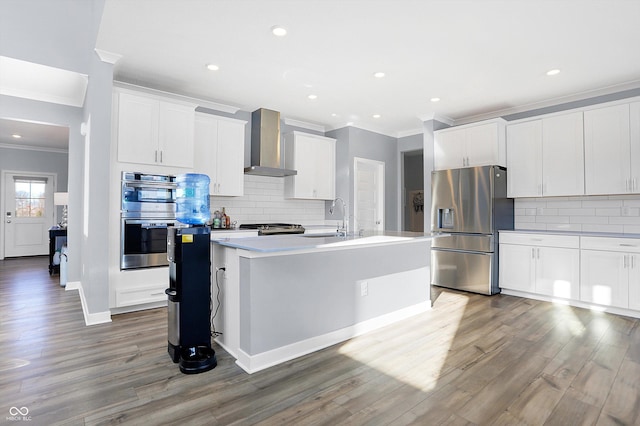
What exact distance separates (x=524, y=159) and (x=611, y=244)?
1.45 m

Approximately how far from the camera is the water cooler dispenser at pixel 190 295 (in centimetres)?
239

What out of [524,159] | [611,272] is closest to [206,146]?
[524,159]

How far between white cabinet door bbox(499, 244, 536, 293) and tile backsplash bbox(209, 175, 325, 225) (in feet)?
9.76

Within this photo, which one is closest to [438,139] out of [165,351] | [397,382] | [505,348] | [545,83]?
[545,83]

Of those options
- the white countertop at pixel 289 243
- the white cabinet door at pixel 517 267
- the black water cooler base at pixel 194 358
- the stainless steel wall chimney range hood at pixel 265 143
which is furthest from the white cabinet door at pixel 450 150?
the black water cooler base at pixel 194 358

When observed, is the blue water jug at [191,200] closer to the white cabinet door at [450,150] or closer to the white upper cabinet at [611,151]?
the white cabinet door at [450,150]

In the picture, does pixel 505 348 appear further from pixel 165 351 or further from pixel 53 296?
pixel 53 296

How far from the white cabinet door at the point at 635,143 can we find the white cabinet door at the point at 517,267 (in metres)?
1.27

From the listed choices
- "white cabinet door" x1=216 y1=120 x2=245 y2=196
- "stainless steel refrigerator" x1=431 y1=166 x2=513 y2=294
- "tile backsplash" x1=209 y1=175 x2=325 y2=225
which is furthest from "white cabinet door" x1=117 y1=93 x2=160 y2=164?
"stainless steel refrigerator" x1=431 y1=166 x2=513 y2=294

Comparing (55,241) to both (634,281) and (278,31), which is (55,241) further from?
(634,281)

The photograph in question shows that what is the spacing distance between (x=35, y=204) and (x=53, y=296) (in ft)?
17.2

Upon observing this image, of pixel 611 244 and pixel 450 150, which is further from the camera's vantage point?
pixel 450 150

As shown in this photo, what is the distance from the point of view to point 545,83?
4.08 metres

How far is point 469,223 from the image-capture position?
4762mm
